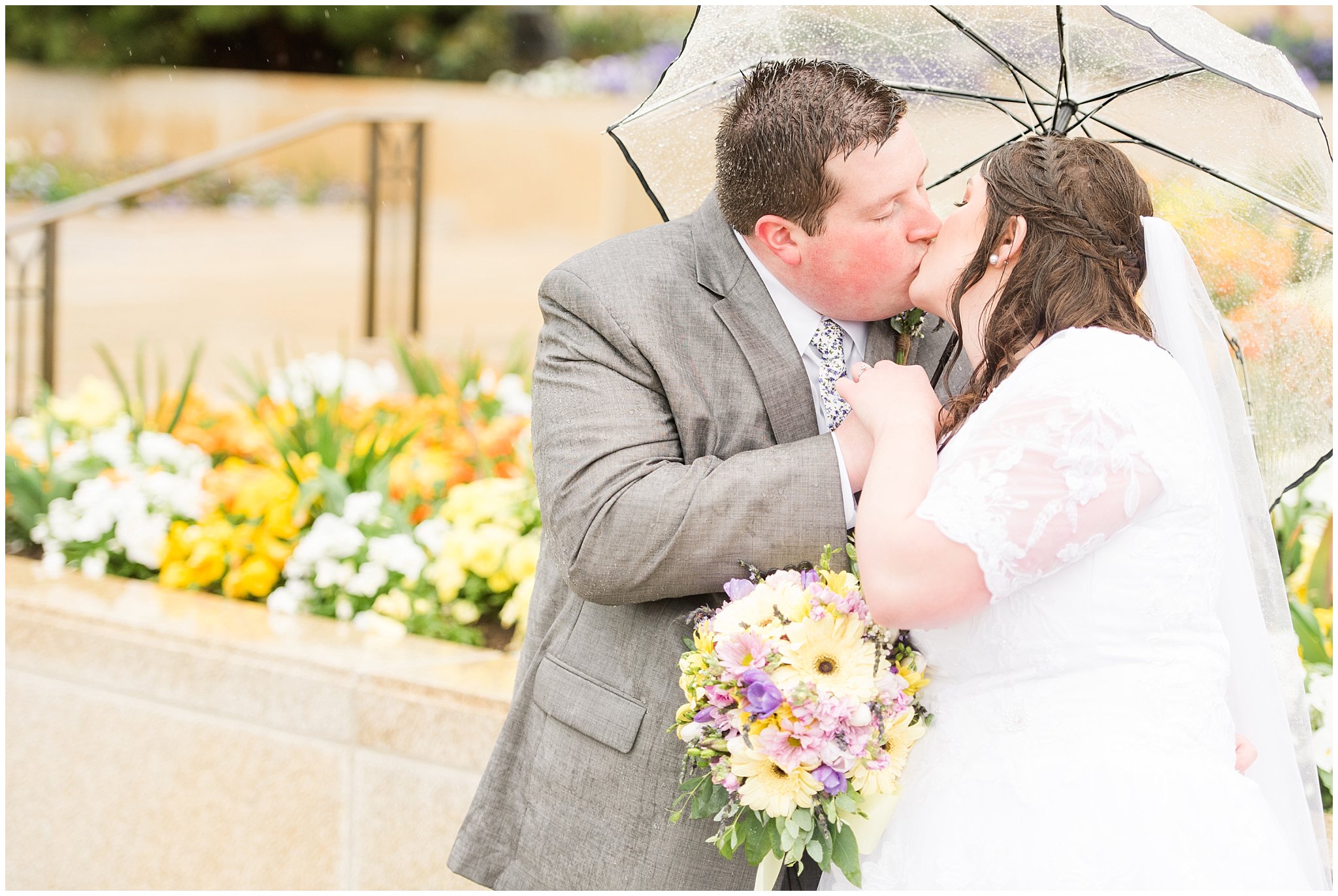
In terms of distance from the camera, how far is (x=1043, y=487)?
1787 mm

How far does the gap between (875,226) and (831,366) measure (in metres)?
0.26

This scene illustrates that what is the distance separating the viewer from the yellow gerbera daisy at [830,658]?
73.4 inches

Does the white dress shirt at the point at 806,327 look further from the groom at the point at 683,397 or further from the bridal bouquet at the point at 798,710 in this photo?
the bridal bouquet at the point at 798,710

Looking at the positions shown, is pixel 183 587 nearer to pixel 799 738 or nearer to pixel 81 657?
pixel 81 657

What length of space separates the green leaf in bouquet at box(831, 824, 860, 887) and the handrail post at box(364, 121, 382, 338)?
6.36 metres

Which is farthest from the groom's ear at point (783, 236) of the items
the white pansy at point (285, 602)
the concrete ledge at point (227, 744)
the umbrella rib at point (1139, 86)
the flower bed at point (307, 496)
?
the white pansy at point (285, 602)

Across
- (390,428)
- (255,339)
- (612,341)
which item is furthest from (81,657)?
(255,339)

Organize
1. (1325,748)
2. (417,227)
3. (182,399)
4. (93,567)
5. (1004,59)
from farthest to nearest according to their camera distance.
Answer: (417,227) < (182,399) < (93,567) < (1325,748) < (1004,59)

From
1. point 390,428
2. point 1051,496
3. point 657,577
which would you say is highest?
point 1051,496

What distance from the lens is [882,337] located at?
2.39m

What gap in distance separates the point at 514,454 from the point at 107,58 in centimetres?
1911

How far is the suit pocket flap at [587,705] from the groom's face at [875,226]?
0.82 meters

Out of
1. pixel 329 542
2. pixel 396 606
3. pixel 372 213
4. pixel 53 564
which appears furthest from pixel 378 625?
pixel 372 213

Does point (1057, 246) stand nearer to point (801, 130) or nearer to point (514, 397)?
point (801, 130)
